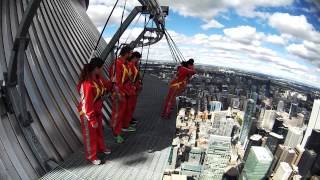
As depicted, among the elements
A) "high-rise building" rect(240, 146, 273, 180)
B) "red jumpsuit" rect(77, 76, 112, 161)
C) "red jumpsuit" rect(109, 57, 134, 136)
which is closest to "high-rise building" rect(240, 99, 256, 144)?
"high-rise building" rect(240, 146, 273, 180)

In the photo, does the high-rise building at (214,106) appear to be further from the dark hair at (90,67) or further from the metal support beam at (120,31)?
the dark hair at (90,67)

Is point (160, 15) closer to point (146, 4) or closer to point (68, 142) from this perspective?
point (146, 4)

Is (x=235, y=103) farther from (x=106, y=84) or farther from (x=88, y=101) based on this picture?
(x=88, y=101)

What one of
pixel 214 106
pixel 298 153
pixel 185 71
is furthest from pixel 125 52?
pixel 214 106

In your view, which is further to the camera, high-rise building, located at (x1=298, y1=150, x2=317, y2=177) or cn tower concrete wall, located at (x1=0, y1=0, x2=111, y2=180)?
high-rise building, located at (x1=298, y1=150, x2=317, y2=177)

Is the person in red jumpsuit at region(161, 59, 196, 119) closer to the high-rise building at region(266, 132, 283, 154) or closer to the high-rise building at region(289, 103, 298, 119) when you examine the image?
the high-rise building at region(266, 132, 283, 154)

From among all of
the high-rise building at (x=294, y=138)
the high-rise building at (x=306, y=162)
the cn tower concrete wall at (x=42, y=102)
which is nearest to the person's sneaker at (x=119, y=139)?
the cn tower concrete wall at (x=42, y=102)
